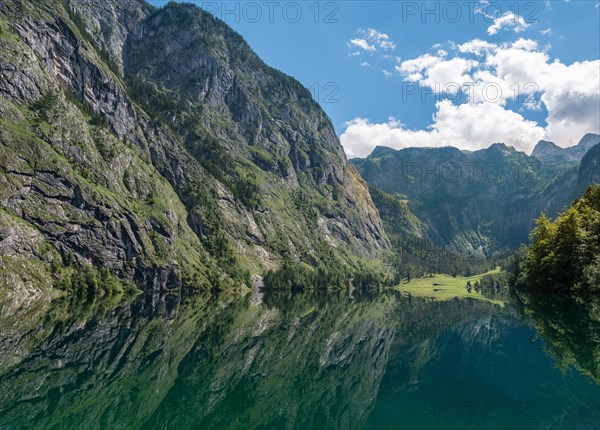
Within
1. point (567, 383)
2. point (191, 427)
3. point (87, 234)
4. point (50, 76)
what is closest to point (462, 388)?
point (567, 383)

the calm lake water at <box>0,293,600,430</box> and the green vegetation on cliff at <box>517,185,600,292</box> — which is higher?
the green vegetation on cliff at <box>517,185,600,292</box>

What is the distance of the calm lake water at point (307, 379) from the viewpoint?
61.9 feet

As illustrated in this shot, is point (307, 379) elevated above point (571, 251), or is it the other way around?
point (571, 251)

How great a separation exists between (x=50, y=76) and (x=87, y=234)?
98.0 meters

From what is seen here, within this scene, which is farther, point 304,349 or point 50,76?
point 50,76

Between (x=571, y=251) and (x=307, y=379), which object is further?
(x=571, y=251)

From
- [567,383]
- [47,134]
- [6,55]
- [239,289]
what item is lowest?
[239,289]

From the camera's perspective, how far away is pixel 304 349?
3994 cm

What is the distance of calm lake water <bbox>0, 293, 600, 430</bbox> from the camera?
18.9 metres

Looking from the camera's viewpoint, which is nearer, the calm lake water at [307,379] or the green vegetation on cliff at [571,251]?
the calm lake water at [307,379]

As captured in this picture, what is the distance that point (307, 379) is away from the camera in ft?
93.4

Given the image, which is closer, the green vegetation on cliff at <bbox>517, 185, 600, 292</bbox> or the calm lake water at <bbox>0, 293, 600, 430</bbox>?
the calm lake water at <bbox>0, 293, 600, 430</bbox>

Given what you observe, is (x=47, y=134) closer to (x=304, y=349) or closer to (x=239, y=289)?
(x=239, y=289)

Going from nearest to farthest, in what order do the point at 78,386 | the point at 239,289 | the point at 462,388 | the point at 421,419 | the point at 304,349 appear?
1. the point at 421,419
2. the point at 462,388
3. the point at 78,386
4. the point at 304,349
5. the point at 239,289
